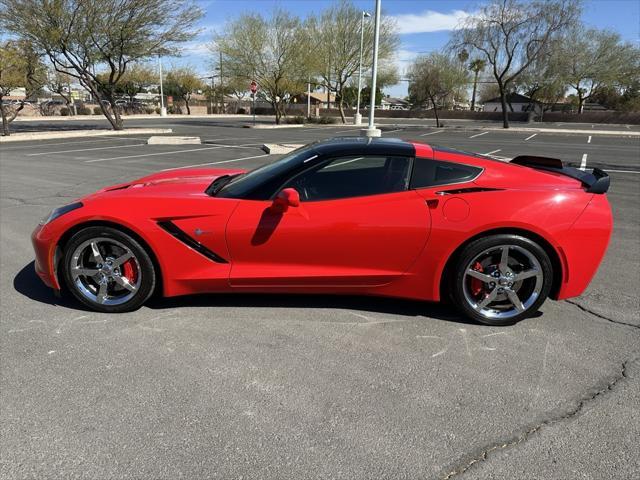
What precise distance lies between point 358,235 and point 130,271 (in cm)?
174

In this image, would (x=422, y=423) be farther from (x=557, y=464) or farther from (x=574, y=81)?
(x=574, y=81)

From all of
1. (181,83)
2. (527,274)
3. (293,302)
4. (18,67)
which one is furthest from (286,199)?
(181,83)

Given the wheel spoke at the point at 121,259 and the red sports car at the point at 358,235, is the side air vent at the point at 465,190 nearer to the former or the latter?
the red sports car at the point at 358,235

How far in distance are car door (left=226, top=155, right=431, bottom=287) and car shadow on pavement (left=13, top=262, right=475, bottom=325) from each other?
0.37 m

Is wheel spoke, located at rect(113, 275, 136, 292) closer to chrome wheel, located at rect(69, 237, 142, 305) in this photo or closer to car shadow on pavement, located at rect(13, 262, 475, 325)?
chrome wheel, located at rect(69, 237, 142, 305)

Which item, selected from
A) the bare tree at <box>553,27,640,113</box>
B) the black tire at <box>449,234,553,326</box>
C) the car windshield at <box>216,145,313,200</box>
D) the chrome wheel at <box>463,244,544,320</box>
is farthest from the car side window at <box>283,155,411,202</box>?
the bare tree at <box>553,27,640,113</box>

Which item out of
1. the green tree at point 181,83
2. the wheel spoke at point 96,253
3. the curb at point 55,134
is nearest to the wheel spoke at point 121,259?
the wheel spoke at point 96,253

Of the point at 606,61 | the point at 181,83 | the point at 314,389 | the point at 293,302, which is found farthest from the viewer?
the point at 181,83

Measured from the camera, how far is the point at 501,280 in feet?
11.0

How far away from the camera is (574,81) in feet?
188

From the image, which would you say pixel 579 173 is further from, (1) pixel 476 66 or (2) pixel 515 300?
(1) pixel 476 66

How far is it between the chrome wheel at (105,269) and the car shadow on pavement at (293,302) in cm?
22

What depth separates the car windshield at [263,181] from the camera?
3406 mm

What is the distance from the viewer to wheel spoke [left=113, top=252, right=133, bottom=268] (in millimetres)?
3430
